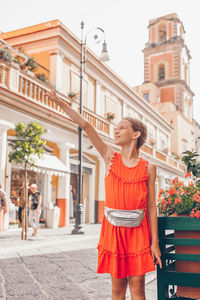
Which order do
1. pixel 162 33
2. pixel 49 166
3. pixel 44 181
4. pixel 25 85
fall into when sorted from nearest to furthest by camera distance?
pixel 25 85, pixel 49 166, pixel 44 181, pixel 162 33

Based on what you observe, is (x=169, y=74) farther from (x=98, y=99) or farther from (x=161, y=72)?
(x=98, y=99)

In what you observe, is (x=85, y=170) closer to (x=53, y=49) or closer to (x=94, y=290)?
(x=53, y=49)

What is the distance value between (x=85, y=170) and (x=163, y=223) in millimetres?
16210

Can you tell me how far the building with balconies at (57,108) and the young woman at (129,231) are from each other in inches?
394

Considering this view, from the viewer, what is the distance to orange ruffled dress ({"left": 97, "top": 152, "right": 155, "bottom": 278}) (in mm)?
2408

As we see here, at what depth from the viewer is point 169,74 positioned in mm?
43094

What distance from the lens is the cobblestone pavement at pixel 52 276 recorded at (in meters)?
4.22

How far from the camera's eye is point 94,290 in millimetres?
4480

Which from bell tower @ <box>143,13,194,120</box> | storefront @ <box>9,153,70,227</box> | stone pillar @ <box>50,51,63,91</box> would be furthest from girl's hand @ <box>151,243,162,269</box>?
bell tower @ <box>143,13,194,120</box>

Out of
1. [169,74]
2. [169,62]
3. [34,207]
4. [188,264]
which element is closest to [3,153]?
[34,207]

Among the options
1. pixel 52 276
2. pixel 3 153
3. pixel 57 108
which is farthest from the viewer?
pixel 57 108

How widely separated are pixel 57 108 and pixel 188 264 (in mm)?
13331

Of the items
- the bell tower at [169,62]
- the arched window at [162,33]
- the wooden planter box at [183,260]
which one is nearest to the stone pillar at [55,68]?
the wooden planter box at [183,260]

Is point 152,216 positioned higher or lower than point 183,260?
higher
